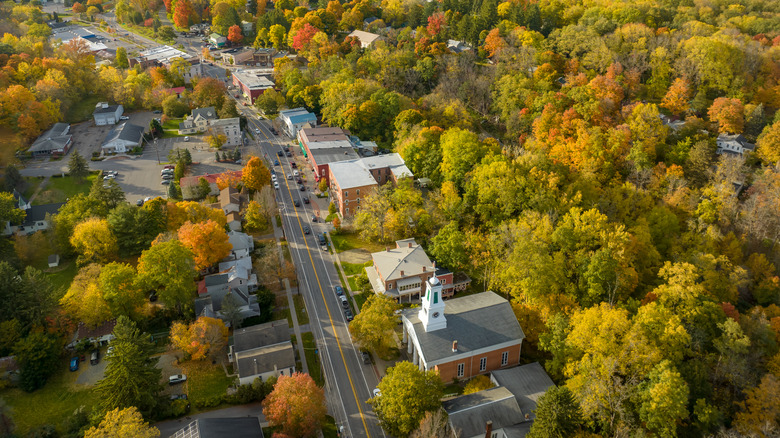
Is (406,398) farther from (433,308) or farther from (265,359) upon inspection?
(265,359)

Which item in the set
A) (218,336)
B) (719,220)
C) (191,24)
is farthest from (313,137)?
(191,24)

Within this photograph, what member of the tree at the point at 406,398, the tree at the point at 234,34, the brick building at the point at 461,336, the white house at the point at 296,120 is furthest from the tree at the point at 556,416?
the tree at the point at 234,34

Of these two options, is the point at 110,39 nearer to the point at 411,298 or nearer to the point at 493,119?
the point at 493,119

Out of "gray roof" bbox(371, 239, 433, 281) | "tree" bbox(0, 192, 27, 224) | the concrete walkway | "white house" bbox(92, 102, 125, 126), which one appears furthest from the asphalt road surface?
"white house" bbox(92, 102, 125, 126)

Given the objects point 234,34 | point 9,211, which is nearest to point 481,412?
point 9,211

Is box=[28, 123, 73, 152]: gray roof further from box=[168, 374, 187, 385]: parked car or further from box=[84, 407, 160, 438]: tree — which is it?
box=[84, 407, 160, 438]: tree
